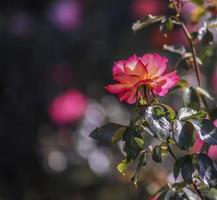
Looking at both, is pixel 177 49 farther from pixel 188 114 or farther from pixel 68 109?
pixel 68 109

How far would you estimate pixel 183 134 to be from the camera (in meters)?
1.33

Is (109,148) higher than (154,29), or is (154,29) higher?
(154,29)

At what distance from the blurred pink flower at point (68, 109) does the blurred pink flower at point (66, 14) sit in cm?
73

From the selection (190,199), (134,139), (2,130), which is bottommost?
(2,130)

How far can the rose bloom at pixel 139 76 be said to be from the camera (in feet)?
4.34

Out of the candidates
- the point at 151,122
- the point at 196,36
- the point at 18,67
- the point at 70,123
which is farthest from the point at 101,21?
the point at 151,122

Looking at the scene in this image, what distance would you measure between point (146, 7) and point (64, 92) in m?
0.75

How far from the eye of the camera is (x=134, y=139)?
4.32ft

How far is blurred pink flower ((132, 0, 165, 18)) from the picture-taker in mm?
4641

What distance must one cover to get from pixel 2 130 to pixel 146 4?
46.1 inches

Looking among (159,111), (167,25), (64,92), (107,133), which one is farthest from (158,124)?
(64,92)

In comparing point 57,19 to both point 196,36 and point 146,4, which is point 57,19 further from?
point 196,36

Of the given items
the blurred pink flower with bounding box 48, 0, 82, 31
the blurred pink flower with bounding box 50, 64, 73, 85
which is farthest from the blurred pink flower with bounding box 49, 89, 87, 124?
the blurred pink flower with bounding box 48, 0, 82, 31

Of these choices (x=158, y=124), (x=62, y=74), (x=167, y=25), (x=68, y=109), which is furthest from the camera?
(x=62, y=74)
